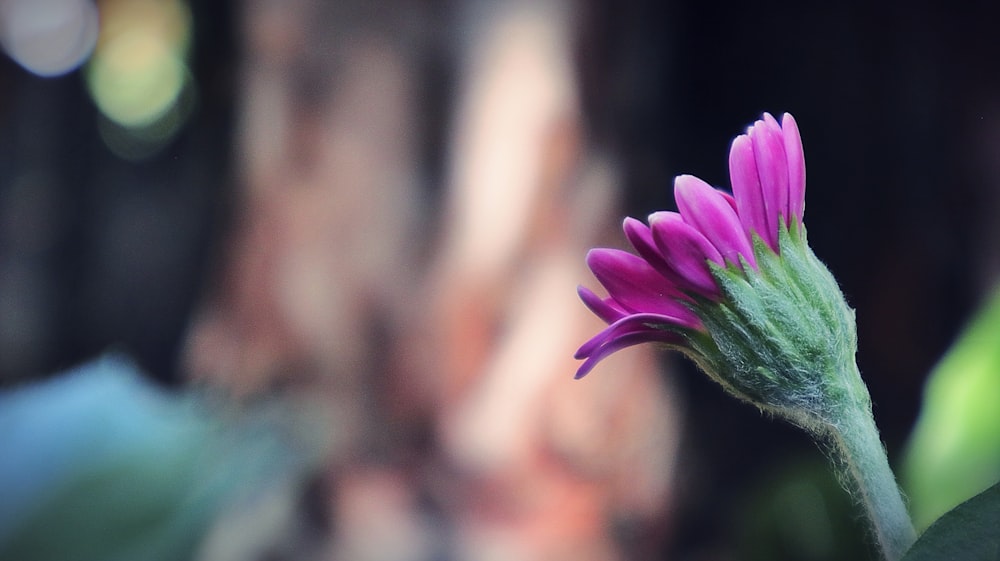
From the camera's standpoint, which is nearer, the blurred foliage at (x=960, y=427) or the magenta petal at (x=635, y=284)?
the magenta petal at (x=635, y=284)

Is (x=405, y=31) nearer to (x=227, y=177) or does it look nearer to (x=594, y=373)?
(x=227, y=177)

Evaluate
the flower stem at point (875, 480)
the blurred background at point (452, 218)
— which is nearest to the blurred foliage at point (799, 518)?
the blurred background at point (452, 218)

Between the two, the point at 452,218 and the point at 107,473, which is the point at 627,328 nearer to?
the point at 107,473

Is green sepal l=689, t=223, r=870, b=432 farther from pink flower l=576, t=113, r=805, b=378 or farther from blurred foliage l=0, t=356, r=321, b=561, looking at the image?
blurred foliage l=0, t=356, r=321, b=561

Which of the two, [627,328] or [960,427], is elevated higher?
[627,328]

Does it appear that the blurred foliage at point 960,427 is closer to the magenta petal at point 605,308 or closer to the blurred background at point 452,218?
the blurred background at point 452,218

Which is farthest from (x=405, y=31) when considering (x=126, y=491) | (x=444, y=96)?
(x=126, y=491)

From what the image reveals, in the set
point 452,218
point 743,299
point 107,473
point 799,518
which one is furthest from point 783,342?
point 452,218
